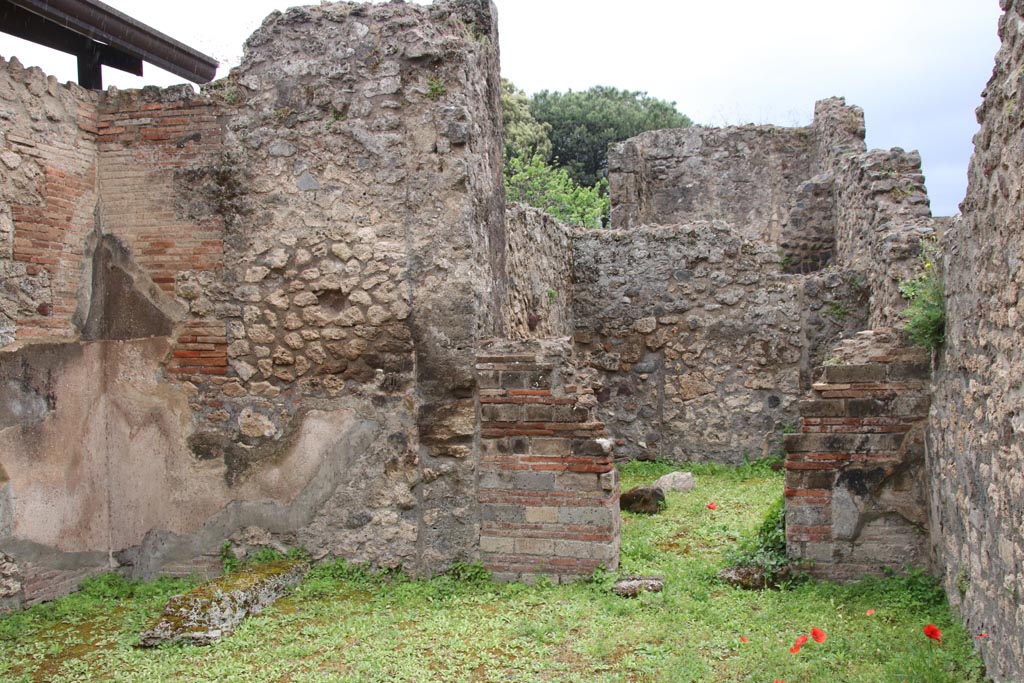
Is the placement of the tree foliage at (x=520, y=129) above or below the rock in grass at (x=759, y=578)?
above

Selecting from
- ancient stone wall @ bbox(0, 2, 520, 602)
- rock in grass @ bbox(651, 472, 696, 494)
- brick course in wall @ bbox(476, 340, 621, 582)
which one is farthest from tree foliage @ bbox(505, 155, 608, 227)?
brick course in wall @ bbox(476, 340, 621, 582)

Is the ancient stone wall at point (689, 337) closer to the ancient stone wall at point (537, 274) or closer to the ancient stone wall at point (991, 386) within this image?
the ancient stone wall at point (537, 274)

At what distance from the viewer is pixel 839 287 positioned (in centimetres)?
942

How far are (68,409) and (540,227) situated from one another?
475cm

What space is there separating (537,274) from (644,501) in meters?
2.46

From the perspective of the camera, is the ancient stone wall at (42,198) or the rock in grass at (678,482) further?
the rock in grass at (678,482)

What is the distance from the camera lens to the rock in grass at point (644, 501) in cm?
749

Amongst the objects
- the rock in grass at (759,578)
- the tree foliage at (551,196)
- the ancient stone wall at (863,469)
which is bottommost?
the rock in grass at (759,578)

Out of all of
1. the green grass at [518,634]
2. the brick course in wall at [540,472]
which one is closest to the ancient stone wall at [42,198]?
the green grass at [518,634]

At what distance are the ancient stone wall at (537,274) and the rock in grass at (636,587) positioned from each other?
2512 mm

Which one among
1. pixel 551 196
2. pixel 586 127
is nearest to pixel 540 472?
pixel 551 196

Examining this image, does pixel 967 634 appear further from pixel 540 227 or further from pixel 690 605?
pixel 540 227

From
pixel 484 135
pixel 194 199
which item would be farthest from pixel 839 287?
pixel 194 199

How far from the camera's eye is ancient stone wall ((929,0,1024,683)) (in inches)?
128
